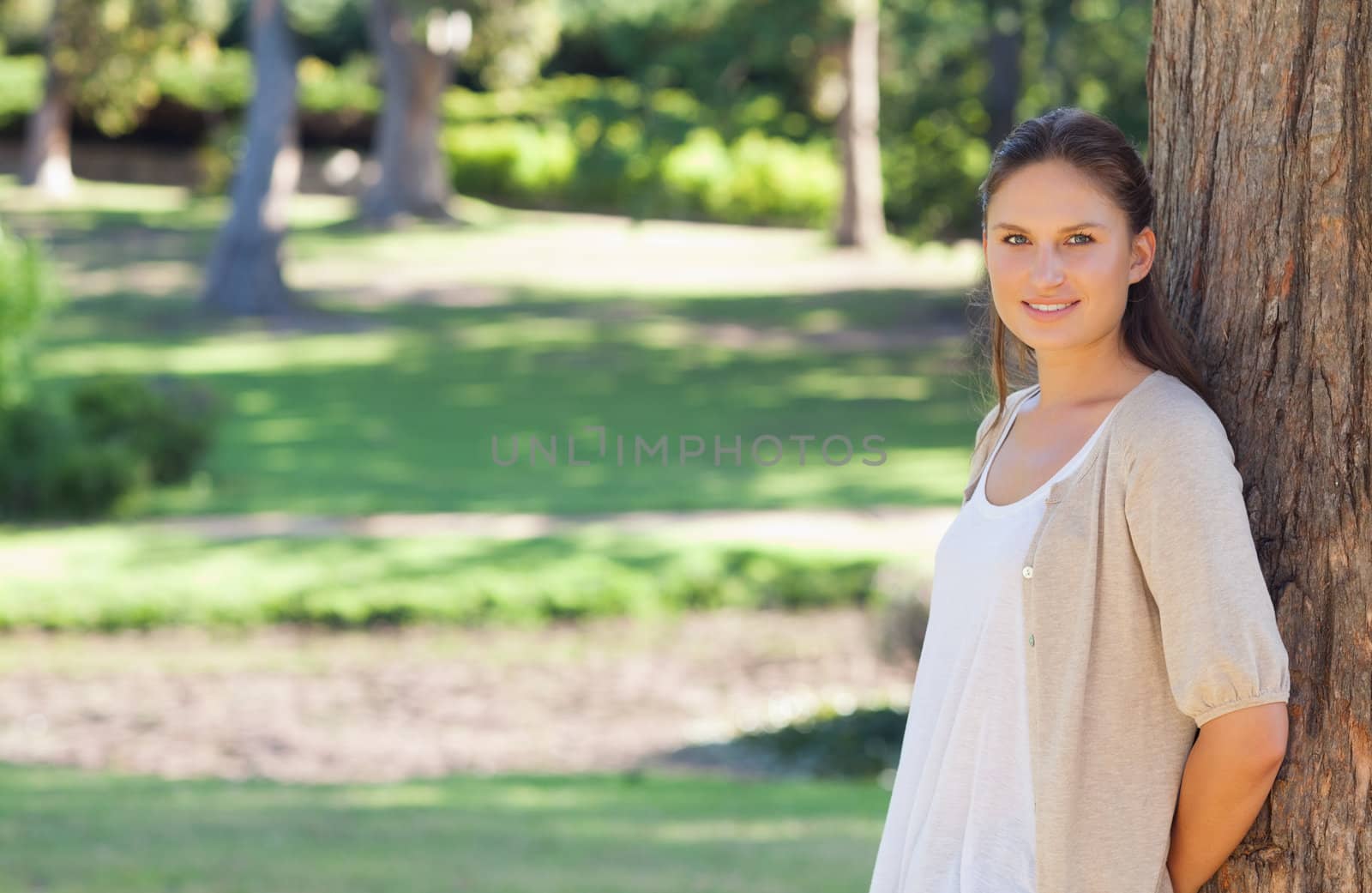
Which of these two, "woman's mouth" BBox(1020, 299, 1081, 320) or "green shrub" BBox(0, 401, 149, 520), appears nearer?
"woman's mouth" BBox(1020, 299, 1081, 320)

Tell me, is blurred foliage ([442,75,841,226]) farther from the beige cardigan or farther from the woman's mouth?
the beige cardigan

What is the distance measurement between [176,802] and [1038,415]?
185 inches

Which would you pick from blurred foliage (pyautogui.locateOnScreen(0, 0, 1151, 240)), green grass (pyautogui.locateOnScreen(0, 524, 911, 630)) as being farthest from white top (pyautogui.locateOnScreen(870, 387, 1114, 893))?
blurred foliage (pyautogui.locateOnScreen(0, 0, 1151, 240))

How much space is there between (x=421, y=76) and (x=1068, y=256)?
3024 centimetres

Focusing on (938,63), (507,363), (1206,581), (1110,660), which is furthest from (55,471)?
(938,63)

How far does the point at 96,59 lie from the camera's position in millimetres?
33344

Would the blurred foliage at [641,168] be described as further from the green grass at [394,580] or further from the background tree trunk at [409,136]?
the green grass at [394,580]

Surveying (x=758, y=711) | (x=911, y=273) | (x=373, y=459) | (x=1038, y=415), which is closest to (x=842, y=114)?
(x=911, y=273)

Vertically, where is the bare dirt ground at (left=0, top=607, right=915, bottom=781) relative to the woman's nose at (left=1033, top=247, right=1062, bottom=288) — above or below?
below

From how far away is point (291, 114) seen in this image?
22828mm

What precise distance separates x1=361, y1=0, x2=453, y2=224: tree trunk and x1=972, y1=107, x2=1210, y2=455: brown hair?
2947cm

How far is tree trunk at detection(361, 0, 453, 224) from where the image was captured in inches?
1195

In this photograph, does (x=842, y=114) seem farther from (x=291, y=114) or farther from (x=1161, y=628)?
(x=1161, y=628)

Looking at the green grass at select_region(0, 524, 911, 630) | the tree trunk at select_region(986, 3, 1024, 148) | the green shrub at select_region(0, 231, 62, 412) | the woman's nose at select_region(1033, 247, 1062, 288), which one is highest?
the tree trunk at select_region(986, 3, 1024, 148)
